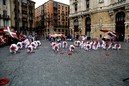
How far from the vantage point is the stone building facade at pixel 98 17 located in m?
31.1

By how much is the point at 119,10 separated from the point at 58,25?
42623mm

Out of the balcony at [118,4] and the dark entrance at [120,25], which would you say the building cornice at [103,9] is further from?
the dark entrance at [120,25]

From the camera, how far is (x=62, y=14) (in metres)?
73.7

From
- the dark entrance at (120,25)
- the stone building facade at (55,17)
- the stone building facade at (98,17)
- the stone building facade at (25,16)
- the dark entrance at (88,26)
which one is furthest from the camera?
the stone building facade at (55,17)

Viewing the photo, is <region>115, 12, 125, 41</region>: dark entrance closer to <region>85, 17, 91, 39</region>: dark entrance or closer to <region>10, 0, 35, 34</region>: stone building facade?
<region>85, 17, 91, 39</region>: dark entrance

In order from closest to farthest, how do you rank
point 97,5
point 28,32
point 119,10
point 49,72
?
point 49,72, point 119,10, point 97,5, point 28,32

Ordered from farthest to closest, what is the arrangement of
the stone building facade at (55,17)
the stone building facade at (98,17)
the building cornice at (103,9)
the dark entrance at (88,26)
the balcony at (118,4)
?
the stone building facade at (55,17)
the dark entrance at (88,26)
the stone building facade at (98,17)
the building cornice at (103,9)
the balcony at (118,4)

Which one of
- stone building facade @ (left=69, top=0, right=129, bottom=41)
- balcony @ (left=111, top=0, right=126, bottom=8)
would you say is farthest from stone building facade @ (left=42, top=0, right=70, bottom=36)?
balcony @ (left=111, top=0, right=126, bottom=8)

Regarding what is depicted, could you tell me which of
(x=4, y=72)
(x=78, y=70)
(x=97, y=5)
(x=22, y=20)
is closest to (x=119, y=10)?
(x=97, y=5)

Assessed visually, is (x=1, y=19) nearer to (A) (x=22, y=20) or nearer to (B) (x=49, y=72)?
(A) (x=22, y=20)

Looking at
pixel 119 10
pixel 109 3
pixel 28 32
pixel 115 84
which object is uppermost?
pixel 109 3

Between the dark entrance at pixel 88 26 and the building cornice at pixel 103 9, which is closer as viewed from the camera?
the building cornice at pixel 103 9

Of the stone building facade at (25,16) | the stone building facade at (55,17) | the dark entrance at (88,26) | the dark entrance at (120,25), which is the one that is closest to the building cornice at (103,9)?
the dark entrance at (120,25)

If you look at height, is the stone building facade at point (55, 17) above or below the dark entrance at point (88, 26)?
above
